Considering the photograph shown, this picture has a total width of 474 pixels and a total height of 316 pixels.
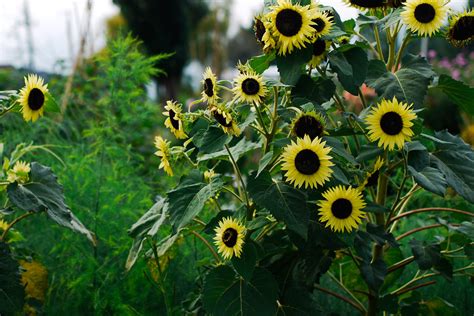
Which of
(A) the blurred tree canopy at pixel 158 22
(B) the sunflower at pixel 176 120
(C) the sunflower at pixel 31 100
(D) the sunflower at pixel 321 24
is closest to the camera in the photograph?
(D) the sunflower at pixel 321 24

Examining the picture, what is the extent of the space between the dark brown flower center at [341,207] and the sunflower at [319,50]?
401 mm

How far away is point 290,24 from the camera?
180 centimetres

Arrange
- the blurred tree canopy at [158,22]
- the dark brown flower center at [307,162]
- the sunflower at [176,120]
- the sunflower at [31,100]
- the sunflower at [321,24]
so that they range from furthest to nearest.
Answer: the blurred tree canopy at [158,22], the sunflower at [31,100], the sunflower at [176,120], the sunflower at [321,24], the dark brown flower center at [307,162]

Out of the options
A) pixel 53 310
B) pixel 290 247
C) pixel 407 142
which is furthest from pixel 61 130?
pixel 407 142

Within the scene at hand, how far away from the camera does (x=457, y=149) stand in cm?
210

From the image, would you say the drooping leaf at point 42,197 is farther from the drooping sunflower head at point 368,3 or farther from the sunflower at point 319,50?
the drooping sunflower head at point 368,3

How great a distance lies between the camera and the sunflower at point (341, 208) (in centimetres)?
189

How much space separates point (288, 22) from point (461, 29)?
60cm

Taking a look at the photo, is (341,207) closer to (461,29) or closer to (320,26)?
(320,26)

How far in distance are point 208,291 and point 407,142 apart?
2.38ft

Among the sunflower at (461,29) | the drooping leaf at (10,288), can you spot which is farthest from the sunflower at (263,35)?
the drooping leaf at (10,288)

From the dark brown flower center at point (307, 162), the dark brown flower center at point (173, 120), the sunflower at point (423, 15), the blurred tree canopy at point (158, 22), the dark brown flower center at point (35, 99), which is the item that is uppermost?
the blurred tree canopy at point (158, 22)

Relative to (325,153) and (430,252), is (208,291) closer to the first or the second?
(325,153)

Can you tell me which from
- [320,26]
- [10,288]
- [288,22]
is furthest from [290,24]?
[10,288]
